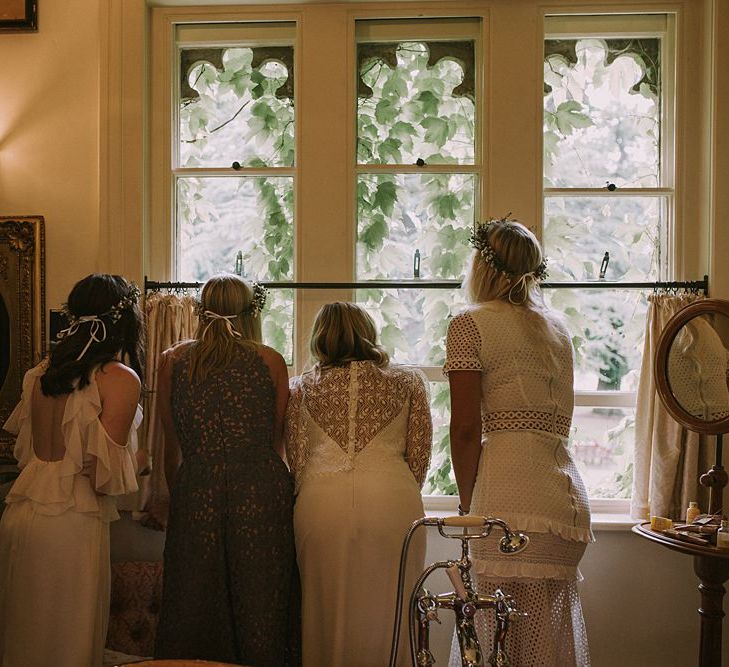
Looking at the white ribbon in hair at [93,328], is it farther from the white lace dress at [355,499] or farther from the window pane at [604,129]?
the window pane at [604,129]

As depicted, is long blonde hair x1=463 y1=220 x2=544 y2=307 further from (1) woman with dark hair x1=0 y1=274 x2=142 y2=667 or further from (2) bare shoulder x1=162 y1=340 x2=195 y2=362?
(1) woman with dark hair x1=0 y1=274 x2=142 y2=667

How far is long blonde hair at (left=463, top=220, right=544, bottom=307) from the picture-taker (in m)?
2.63

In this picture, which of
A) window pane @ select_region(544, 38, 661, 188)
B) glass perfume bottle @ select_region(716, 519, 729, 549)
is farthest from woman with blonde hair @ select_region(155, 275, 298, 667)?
window pane @ select_region(544, 38, 661, 188)

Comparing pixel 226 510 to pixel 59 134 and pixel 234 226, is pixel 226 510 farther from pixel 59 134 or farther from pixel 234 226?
pixel 59 134

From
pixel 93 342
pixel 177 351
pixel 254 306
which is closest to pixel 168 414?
pixel 177 351

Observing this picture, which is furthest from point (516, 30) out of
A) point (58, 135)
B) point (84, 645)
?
point (84, 645)

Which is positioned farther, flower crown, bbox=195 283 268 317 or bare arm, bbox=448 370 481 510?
flower crown, bbox=195 283 268 317

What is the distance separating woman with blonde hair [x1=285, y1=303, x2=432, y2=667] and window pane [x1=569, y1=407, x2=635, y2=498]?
0.96 m

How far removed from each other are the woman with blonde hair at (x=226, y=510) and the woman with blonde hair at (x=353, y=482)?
0.09 metres

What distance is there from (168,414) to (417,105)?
164cm

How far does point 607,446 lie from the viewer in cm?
344

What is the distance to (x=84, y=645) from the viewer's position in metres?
2.48

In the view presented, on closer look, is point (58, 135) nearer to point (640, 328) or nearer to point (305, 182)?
point (305, 182)

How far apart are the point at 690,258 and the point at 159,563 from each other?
2.37 metres
